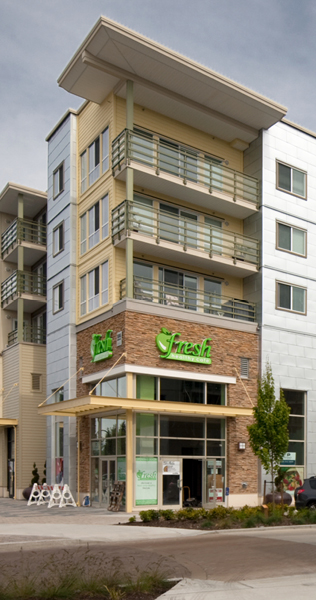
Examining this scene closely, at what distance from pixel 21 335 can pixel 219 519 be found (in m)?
20.4

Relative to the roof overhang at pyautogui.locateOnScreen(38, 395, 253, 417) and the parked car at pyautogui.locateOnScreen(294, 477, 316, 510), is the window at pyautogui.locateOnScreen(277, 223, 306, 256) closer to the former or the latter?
the roof overhang at pyautogui.locateOnScreen(38, 395, 253, 417)

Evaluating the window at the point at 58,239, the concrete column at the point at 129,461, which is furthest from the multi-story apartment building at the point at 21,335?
the concrete column at the point at 129,461

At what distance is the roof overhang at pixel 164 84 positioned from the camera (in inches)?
1109

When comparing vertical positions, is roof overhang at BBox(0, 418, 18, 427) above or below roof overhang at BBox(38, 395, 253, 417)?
below

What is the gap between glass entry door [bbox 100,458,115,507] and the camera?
28.5 m

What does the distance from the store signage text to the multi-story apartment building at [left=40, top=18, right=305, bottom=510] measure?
3.6 inches

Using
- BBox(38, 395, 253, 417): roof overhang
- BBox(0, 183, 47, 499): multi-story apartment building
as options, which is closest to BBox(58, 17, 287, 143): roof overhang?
BBox(0, 183, 47, 499): multi-story apartment building

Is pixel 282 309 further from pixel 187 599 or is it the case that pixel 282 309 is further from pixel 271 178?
pixel 187 599

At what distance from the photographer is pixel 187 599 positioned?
990cm

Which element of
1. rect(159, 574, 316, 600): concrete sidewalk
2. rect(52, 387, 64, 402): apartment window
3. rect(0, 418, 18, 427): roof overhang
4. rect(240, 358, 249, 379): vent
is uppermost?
rect(240, 358, 249, 379): vent

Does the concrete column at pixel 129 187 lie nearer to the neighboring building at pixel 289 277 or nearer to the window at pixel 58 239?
the window at pixel 58 239

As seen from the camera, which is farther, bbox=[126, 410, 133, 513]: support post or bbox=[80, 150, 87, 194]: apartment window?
bbox=[80, 150, 87, 194]: apartment window

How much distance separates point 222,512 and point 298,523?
247cm

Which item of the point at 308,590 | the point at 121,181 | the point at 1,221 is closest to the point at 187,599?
the point at 308,590
